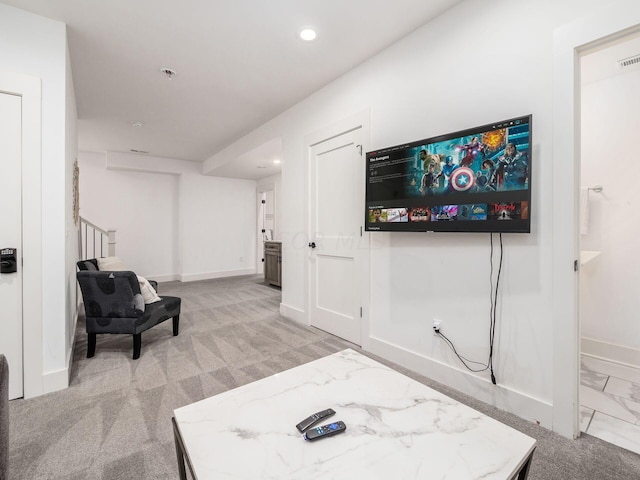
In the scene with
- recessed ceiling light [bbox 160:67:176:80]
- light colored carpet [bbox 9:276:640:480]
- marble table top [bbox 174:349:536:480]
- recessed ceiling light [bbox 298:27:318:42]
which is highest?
recessed ceiling light [bbox 160:67:176:80]

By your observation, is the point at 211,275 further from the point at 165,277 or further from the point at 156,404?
the point at 156,404

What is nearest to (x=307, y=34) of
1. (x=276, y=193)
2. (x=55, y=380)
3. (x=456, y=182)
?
(x=456, y=182)

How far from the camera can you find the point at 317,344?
2945 mm

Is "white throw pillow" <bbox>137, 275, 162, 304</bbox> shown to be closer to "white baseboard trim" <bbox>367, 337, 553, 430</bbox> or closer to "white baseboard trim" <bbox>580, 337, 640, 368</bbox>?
"white baseboard trim" <bbox>367, 337, 553, 430</bbox>

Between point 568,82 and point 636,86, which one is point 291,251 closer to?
point 568,82

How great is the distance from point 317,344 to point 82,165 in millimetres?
5867

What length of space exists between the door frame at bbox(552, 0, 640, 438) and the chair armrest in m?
3.07

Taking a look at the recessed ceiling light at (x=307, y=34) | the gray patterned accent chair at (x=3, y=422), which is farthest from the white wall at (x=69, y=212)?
the recessed ceiling light at (x=307, y=34)

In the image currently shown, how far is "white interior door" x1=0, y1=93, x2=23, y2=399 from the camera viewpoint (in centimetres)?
197

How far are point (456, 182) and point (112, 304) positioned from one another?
2.92m

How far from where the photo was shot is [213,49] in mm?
2543

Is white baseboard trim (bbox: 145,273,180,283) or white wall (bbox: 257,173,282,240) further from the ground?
white wall (bbox: 257,173,282,240)

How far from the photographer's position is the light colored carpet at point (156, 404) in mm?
1419

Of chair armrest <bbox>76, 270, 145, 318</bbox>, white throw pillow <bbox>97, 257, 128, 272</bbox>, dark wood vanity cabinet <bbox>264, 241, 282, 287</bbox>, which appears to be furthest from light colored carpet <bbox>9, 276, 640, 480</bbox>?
dark wood vanity cabinet <bbox>264, 241, 282, 287</bbox>
